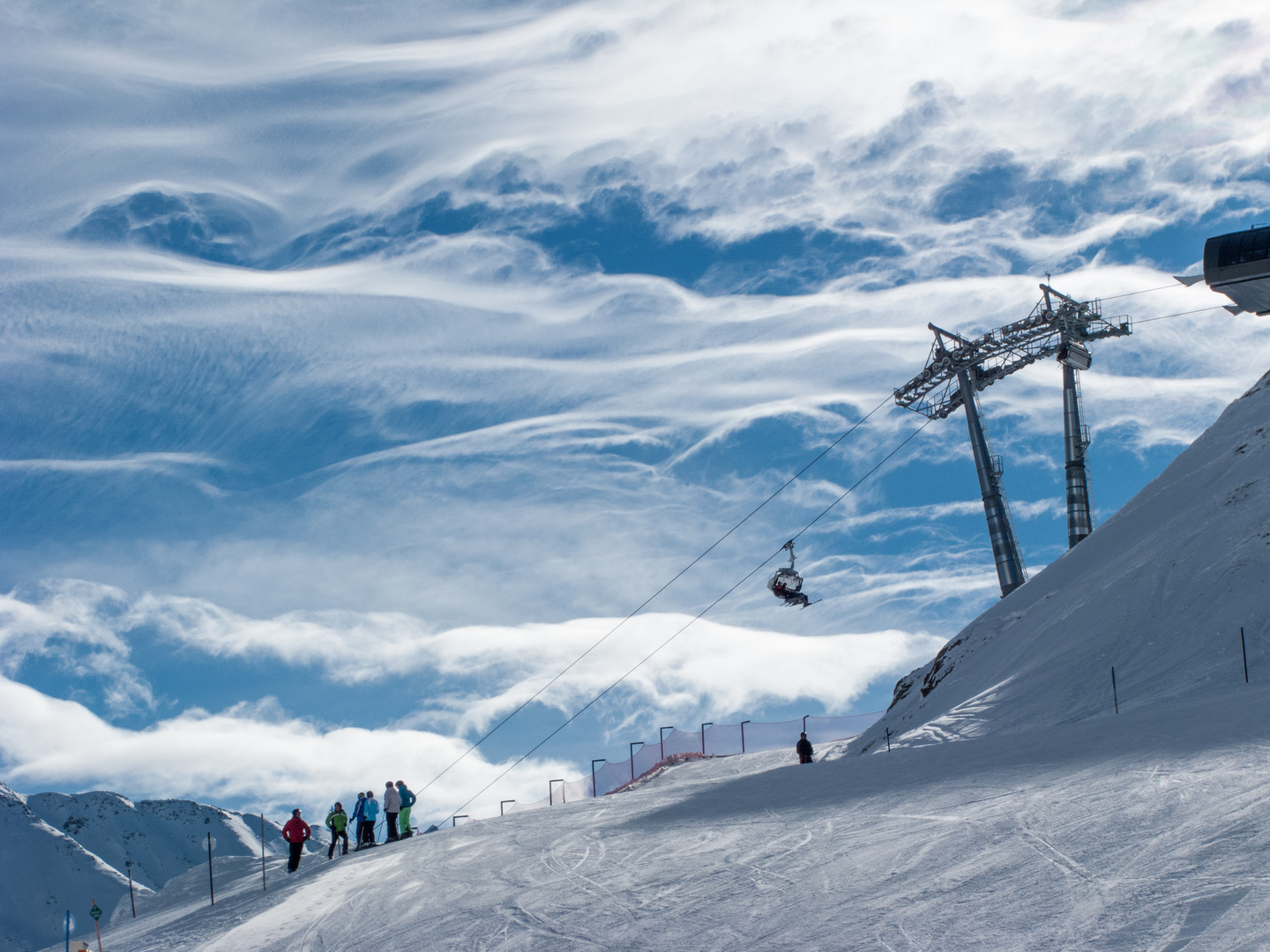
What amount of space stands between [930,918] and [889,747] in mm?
17864

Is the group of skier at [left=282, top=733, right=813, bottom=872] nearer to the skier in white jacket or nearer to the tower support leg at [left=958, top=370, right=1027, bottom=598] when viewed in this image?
the skier in white jacket

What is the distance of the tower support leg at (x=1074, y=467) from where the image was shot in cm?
4794

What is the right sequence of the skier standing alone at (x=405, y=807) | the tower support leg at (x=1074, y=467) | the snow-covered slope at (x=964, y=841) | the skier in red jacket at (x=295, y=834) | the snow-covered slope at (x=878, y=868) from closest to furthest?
the snow-covered slope at (x=878, y=868) → the snow-covered slope at (x=964, y=841) → the skier in red jacket at (x=295, y=834) → the skier standing alone at (x=405, y=807) → the tower support leg at (x=1074, y=467)

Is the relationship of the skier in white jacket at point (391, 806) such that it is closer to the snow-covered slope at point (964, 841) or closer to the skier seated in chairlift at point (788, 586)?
the snow-covered slope at point (964, 841)

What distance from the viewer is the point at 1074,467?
4878cm

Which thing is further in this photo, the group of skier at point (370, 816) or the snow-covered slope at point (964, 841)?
the group of skier at point (370, 816)

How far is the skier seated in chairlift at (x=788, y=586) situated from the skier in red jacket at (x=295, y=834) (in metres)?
29.2

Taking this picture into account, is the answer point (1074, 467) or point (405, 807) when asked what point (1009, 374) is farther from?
point (405, 807)

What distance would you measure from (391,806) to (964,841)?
16.3 m

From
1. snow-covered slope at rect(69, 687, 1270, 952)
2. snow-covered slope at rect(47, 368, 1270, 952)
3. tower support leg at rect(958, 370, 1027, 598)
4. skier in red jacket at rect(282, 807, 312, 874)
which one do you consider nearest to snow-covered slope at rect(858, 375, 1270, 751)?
snow-covered slope at rect(47, 368, 1270, 952)

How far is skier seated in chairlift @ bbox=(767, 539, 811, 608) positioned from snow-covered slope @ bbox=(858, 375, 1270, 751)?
10883 millimetres

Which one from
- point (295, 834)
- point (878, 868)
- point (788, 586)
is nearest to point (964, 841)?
point (878, 868)

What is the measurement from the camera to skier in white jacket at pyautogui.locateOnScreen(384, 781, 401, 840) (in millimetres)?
26469

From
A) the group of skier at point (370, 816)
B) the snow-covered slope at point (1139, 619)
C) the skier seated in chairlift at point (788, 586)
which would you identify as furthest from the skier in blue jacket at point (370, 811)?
the skier seated in chairlift at point (788, 586)
